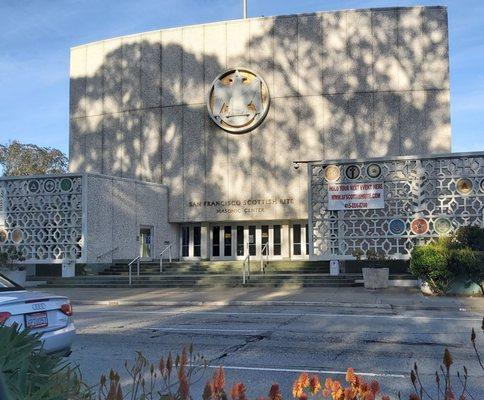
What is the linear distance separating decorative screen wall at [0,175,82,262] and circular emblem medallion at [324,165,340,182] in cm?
1098

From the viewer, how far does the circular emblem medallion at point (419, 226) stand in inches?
827

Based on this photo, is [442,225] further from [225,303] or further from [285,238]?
[285,238]

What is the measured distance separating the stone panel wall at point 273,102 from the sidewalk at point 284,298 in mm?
10462

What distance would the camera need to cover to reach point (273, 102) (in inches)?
1188

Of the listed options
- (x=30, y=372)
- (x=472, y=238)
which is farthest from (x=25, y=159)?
(x=30, y=372)

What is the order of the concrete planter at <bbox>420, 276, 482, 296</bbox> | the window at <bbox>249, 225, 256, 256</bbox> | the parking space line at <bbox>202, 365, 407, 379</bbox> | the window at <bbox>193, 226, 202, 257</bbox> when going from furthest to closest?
1. the window at <bbox>193, 226, 202, 257</bbox>
2. the window at <bbox>249, 225, 256, 256</bbox>
3. the concrete planter at <bbox>420, 276, 482, 296</bbox>
4. the parking space line at <bbox>202, 365, 407, 379</bbox>

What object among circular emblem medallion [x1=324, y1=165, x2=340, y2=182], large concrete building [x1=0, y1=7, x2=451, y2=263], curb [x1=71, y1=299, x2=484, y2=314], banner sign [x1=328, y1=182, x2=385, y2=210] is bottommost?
curb [x1=71, y1=299, x2=484, y2=314]

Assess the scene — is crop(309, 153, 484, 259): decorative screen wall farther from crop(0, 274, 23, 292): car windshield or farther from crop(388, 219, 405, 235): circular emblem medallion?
crop(0, 274, 23, 292): car windshield

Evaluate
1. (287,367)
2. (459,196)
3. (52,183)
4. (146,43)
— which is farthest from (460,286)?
(146,43)

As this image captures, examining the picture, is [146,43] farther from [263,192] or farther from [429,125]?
[429,125]

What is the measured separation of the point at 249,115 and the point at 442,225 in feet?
42.0

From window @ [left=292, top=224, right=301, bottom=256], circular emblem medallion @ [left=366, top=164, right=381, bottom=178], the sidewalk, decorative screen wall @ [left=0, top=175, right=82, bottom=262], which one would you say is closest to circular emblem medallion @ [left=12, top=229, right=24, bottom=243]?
decorative screen wall @ [left=0, top=175, right=82, bottom=262]

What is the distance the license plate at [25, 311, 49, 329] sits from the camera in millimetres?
6453

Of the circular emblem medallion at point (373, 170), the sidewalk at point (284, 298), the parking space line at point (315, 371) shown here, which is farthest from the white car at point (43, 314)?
the circular emblem medallion at point (373, 170)
